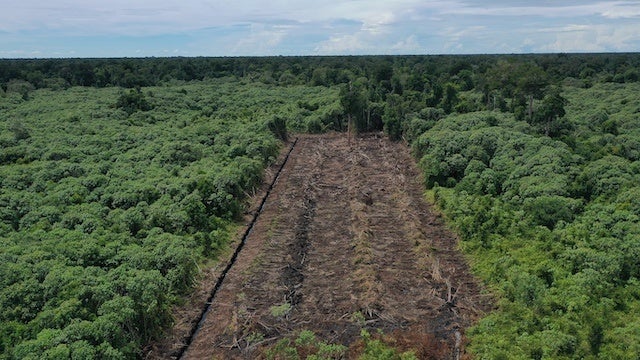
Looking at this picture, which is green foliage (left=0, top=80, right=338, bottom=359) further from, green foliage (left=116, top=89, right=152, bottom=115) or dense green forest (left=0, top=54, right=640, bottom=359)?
green foliage (left=116, top=89, right=152, bottom=115)

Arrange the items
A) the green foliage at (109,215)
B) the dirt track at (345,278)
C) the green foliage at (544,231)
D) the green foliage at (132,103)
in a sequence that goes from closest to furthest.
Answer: the green foliage at (109,215) → the green foliage at (544,231) → the dirt track at (345,278) → the green foliage at (132,103)

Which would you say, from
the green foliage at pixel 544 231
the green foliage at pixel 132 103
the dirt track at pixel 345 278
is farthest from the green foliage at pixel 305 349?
the green foliage at pixel 132 103

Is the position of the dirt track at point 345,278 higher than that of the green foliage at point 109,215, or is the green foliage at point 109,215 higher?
the green foliage at point 109,215

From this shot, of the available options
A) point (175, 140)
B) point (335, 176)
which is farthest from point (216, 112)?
point (335, 176)

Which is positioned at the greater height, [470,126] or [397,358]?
[470,126]

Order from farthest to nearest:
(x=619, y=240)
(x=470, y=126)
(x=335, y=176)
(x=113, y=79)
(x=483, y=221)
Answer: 1. (x=113, y=79)
2. (x=470, y=126)
3. (x=335, y=176)
4. (x=483, y=221)
5. (x=619, y=240)

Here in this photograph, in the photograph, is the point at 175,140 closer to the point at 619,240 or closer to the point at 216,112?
the point at 216,112

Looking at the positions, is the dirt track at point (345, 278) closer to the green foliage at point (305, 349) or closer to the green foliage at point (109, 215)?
the green foliage at point (305, 349)
